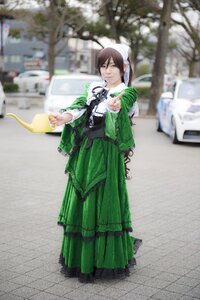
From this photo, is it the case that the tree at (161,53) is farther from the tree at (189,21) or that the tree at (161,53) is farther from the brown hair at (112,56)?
the brown hair at (112,56)

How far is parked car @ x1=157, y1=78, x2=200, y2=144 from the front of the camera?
1318 cm

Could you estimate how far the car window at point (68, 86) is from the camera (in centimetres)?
1555

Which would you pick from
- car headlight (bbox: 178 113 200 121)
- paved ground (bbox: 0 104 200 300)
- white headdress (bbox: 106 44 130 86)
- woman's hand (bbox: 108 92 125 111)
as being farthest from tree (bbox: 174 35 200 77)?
woman's hand (bbox: 108 92 125 111)

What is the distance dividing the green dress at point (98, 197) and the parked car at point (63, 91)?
10.5 m

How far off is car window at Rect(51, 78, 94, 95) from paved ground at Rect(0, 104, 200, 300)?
399 cm

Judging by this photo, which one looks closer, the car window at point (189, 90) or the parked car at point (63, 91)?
the car window at point (189, 90)

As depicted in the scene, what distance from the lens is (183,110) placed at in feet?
43.7

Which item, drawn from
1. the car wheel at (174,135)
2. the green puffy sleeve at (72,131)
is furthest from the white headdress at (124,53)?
the car wheel at (174,135)

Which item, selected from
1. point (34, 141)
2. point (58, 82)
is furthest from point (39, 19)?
point (34, 141)

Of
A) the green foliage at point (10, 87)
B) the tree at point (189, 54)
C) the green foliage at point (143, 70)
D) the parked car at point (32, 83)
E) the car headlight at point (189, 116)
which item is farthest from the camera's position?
the green foliage at point (143, 70)

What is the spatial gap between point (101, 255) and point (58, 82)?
1212cm

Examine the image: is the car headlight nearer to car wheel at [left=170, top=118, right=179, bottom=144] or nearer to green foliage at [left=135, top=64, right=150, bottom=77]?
car wheel at [left=170, top=118, right=179, bottom=144]

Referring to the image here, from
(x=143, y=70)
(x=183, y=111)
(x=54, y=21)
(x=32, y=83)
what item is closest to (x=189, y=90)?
(x=183, y=111)

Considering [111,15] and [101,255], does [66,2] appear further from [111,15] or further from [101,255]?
[101,255]
